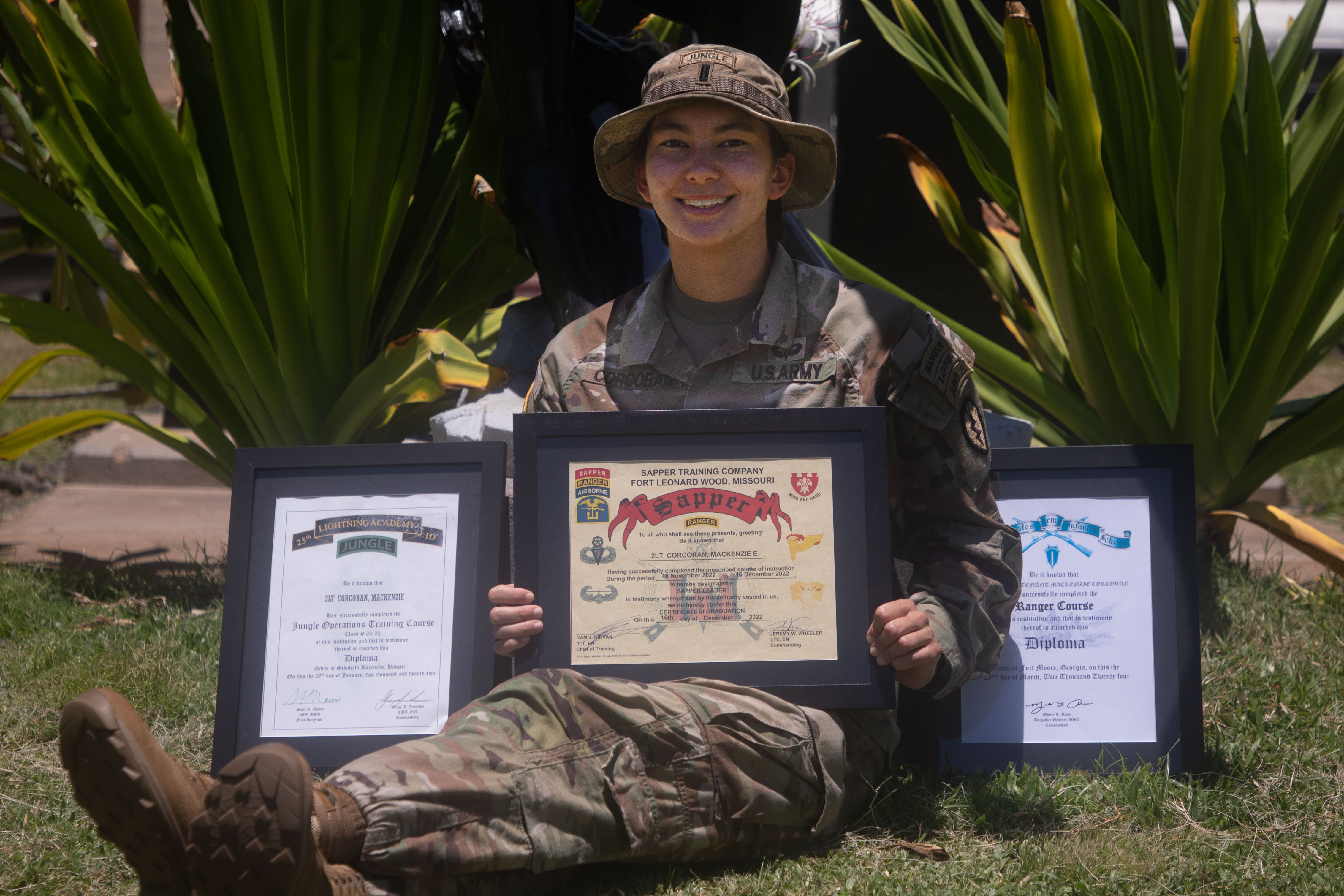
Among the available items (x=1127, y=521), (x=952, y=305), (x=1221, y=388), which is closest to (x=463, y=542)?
(x=1127, y=521)

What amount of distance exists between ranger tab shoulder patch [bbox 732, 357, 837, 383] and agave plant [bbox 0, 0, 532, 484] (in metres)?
0.98

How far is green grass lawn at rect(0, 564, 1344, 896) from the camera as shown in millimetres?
1590

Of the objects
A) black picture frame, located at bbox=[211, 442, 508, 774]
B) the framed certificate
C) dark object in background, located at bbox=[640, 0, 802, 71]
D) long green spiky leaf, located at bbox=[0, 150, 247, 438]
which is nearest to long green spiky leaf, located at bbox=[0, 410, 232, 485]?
long green spiky leaf, located at bbox=[0, 150, 247, 438]

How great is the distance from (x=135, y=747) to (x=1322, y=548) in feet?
8.49

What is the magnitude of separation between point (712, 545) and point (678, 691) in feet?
0.81

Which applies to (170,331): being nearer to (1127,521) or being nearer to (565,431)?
(565,431)

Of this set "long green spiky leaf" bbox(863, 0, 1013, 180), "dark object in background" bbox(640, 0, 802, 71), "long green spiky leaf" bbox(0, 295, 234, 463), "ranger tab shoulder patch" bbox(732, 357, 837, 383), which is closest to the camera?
"ranger tab shoulder patch" bbox(732, 357, 837, 383)

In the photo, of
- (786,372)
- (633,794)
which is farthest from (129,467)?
(633,794)

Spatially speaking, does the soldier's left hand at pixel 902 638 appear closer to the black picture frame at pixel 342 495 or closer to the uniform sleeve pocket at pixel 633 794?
the uniform sleeve pocket at pixel 633 794

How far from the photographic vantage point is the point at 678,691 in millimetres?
1618

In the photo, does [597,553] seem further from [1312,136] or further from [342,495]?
[1312,136]

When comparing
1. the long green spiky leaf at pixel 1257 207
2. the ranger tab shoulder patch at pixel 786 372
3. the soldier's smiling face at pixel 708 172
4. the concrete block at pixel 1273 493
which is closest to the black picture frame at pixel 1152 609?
the ranger tab shoulder patch at pixel 786 372
